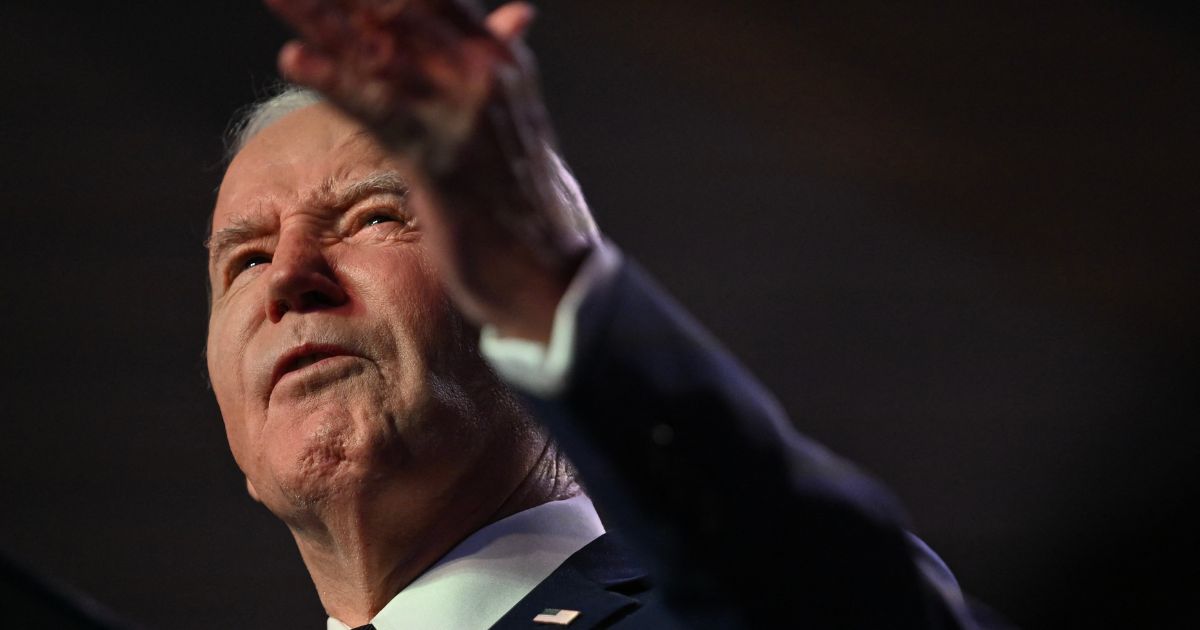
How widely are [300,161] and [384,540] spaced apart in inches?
23.3

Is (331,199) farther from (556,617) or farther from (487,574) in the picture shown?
(556,617)

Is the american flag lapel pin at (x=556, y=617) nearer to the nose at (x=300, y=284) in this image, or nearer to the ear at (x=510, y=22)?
the nose at (x=300, y=284)

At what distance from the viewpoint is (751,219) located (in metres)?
3.39

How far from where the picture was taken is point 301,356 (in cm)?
175

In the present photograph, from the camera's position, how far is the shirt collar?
1.69m

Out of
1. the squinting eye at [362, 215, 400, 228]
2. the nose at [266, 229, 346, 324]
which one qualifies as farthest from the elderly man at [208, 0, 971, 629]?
the squinting eye at [362, 215, 400, 228]

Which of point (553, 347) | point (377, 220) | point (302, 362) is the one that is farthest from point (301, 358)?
point (553, 347)

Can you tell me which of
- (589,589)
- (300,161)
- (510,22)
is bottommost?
(589,589)

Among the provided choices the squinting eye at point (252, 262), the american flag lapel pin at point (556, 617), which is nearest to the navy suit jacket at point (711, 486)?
the american flag lapel pin at point (556, 617)

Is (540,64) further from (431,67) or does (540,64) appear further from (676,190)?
(431,67)

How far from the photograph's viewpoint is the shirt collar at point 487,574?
169cm

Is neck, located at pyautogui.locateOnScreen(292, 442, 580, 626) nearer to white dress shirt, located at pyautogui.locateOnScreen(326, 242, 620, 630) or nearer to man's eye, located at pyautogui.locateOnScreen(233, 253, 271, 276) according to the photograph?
white dress shirt, located at pyautogui.locateOnScreen(326, 242, 620, 630)

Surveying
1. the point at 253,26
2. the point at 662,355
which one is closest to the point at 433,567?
the point at 662,355

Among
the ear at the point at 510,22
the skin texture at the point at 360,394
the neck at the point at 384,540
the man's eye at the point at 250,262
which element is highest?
the ear at the point at 510,22
